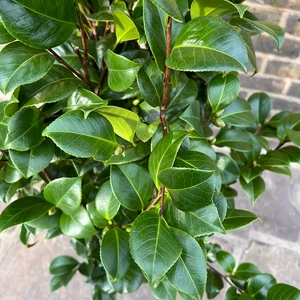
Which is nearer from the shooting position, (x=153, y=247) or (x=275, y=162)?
(x=153, y=247)

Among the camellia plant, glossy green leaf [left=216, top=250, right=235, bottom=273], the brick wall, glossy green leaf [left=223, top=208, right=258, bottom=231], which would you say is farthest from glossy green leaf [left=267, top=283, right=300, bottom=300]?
the brick wall

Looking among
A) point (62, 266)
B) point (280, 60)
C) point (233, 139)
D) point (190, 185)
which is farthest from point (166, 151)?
point (280, 60)

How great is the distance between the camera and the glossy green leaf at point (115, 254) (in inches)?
23.0

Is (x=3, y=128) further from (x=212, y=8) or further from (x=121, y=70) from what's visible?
(x=212, y=8)

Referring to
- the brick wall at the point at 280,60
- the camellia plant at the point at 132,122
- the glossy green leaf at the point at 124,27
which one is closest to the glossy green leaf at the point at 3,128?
the camellia plant at the point at 132,122

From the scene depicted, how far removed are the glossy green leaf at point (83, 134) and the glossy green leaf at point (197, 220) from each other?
0.43 feet

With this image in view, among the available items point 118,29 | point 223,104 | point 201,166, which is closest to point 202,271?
point 201,166

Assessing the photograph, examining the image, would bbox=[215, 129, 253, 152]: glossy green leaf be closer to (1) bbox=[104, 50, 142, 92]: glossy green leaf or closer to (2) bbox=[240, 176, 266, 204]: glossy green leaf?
(2) bbox=[240, 176, 266, 204]: glossy green leaf

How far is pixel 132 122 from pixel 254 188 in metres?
0.42

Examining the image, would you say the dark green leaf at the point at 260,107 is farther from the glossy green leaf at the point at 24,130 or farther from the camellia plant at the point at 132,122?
the glossy green leaf at the point at 24,130

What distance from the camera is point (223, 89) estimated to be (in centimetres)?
60

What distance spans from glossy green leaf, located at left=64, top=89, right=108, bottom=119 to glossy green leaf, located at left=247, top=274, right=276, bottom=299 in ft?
1.78

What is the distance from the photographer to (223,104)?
62cm

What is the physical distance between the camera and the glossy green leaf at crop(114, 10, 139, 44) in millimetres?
505
